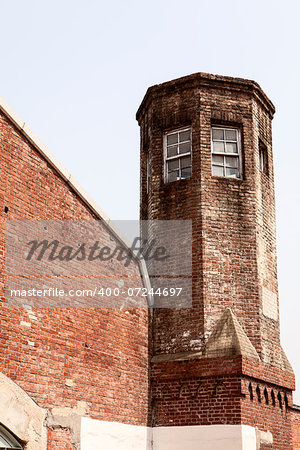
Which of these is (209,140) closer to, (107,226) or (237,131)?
(237,131)

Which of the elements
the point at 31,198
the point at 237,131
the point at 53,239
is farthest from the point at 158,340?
the point at 237,131

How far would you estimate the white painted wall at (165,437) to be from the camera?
972cm

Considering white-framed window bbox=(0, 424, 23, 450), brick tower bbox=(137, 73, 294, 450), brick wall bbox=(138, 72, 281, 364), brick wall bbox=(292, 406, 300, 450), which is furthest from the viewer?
brick wall bbox=(292, 406, 300, 450)

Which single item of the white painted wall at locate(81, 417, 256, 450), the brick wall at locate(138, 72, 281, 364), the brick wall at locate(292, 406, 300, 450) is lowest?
the white painted wall at locate(81, 417, 256, 450)

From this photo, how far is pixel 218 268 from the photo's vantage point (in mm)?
11625

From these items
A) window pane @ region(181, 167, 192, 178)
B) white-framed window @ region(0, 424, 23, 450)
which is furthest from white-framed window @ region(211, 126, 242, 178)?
white-framed window @ region(0, 424, 23, 450)

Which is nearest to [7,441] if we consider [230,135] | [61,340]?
[61,340]

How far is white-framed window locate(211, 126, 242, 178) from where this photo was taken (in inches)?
493

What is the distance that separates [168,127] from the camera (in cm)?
1293

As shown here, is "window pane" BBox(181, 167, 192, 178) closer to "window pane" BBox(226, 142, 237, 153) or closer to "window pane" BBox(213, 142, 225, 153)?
"window pane" BBox(213, 142, 225, 153)

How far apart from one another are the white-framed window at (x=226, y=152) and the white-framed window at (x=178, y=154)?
0.52 metres

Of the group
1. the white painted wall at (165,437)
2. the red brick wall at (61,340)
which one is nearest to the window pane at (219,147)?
the red brick wall at (61,340)

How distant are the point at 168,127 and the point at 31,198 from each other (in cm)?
436

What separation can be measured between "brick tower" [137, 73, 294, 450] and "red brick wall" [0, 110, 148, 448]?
2.37 ft
